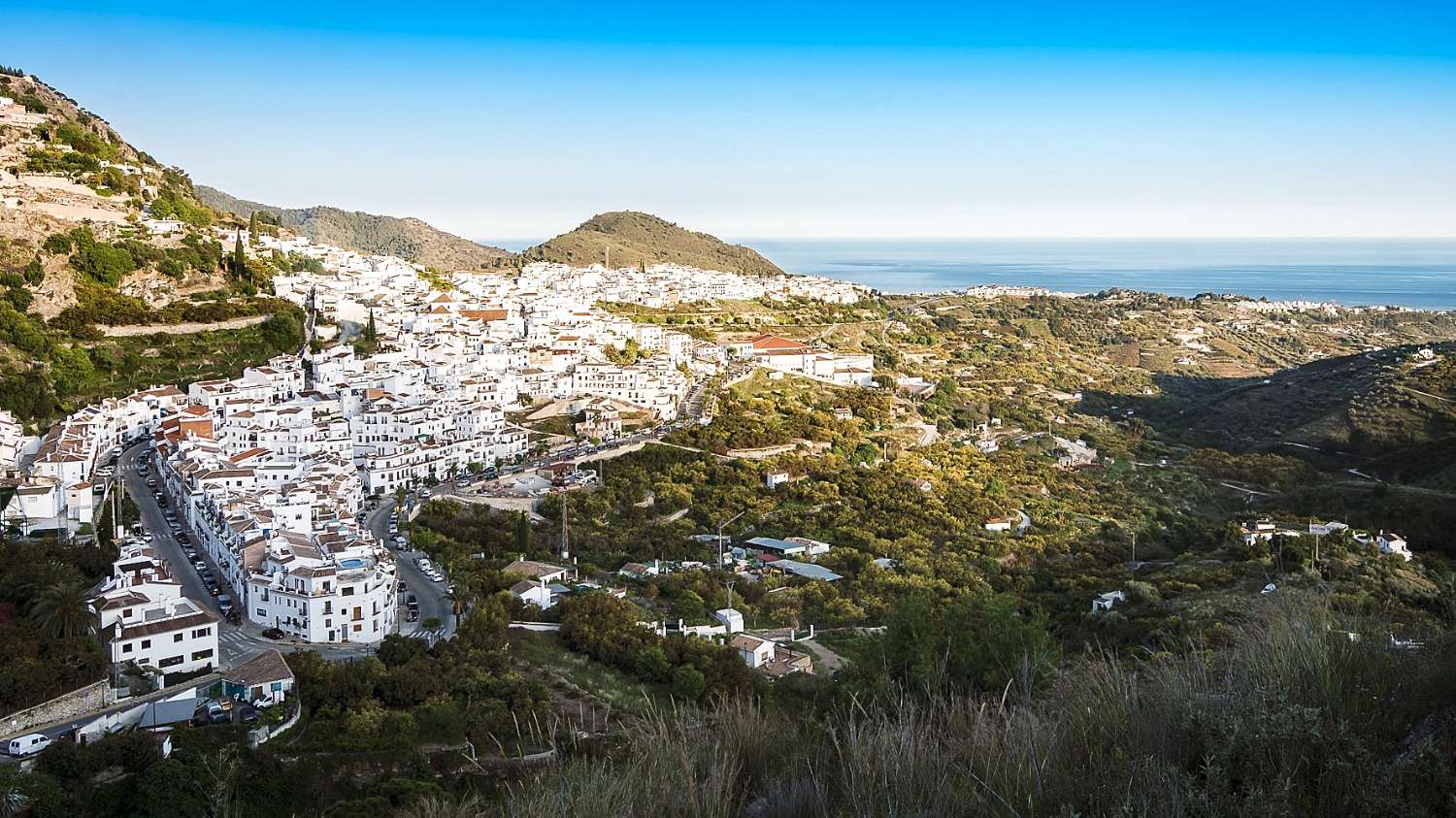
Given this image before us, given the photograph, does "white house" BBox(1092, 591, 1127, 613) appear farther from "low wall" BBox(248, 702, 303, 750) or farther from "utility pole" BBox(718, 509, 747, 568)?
"low wall" BBox(248, 702, 303, 750)

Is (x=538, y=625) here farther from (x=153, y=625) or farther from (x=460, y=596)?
(x=153, y=625)

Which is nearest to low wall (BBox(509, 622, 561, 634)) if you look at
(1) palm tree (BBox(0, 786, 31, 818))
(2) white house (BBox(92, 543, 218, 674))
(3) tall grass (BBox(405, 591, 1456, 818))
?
(2) white house (BBox(92, 543, 218, 674))

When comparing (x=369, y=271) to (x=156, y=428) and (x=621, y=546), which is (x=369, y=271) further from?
(x=621, y=546)

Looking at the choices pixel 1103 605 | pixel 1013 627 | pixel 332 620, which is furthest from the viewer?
pixel 1103 605

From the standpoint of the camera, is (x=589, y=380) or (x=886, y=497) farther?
(x=589, y=380)

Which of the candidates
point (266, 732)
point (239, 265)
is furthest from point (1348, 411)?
point (239, 265)

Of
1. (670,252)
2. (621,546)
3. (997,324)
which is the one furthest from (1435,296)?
(621,546)

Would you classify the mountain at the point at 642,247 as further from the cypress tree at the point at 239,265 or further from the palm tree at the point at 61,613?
the palm tree at the point at 61,613

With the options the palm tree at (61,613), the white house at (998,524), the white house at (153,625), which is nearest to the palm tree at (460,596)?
the white house at (153,625)
